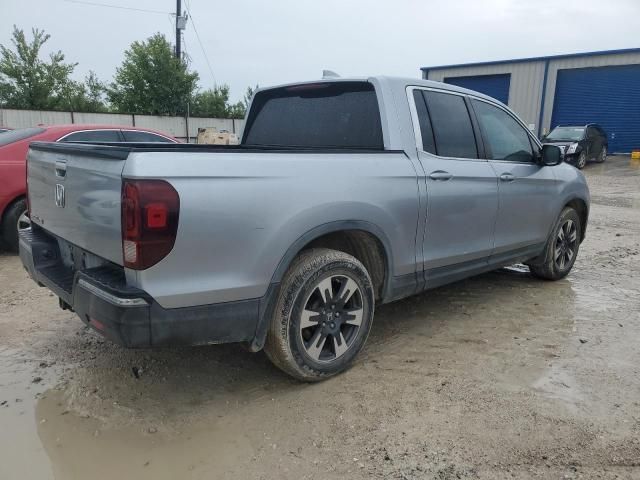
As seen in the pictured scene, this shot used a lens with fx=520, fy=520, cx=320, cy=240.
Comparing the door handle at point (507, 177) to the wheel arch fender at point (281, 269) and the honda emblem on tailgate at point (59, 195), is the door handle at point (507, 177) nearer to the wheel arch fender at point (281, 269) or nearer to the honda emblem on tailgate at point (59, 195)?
the wheel arch fender at point (281, 269)

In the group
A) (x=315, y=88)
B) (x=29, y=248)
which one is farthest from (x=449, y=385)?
(x=29, y=248)

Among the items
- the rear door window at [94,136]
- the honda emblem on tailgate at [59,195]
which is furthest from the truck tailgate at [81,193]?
the rear door window at [94,136]

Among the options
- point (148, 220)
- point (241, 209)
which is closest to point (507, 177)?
point (241, 209)

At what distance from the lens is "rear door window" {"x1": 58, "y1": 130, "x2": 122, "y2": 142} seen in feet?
21.5

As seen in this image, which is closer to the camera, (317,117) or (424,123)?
(424,123)

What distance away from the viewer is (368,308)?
331 cm

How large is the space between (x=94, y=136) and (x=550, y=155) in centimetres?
551

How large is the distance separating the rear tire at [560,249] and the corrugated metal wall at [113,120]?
14271mm

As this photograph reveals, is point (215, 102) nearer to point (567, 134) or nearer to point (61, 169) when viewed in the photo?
point (567, 134)

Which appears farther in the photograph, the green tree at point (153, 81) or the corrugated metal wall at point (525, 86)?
the green tree at point (153, 81)

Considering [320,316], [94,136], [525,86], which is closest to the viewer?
[320,316]

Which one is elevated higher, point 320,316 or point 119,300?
point 119,300

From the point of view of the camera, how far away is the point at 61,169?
2891 mm

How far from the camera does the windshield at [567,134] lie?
64.1 feet
